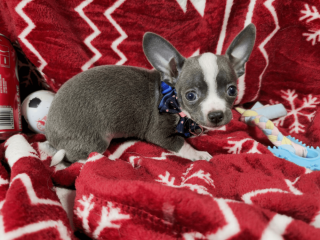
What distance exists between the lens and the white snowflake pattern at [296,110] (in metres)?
2.15

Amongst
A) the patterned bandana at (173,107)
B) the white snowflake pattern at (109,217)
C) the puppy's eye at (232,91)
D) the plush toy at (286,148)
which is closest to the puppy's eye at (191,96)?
the patterned bandana at (173,107)

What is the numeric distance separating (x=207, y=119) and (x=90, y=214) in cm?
90

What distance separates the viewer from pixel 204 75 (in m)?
1.53

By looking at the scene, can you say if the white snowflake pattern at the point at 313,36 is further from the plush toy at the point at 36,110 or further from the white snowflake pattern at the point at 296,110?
the plush toy at the point at 36,110

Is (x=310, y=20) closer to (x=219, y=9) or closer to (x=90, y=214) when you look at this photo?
(x=219, y=9)

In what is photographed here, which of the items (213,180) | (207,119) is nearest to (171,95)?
(207,119)

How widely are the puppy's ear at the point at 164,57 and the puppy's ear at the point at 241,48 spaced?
388 mm

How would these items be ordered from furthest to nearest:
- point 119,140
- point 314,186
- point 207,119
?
point 119,140, point 207,119, point 314,186

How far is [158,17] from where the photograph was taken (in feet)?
6.87

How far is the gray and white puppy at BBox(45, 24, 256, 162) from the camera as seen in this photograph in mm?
1534

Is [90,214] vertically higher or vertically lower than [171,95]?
lower

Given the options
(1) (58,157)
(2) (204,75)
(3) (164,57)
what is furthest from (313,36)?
(1) (58,157)

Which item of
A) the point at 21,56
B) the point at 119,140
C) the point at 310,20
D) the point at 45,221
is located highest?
the point at 310,20

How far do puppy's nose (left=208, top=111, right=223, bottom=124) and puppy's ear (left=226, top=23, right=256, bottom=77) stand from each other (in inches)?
21.7
